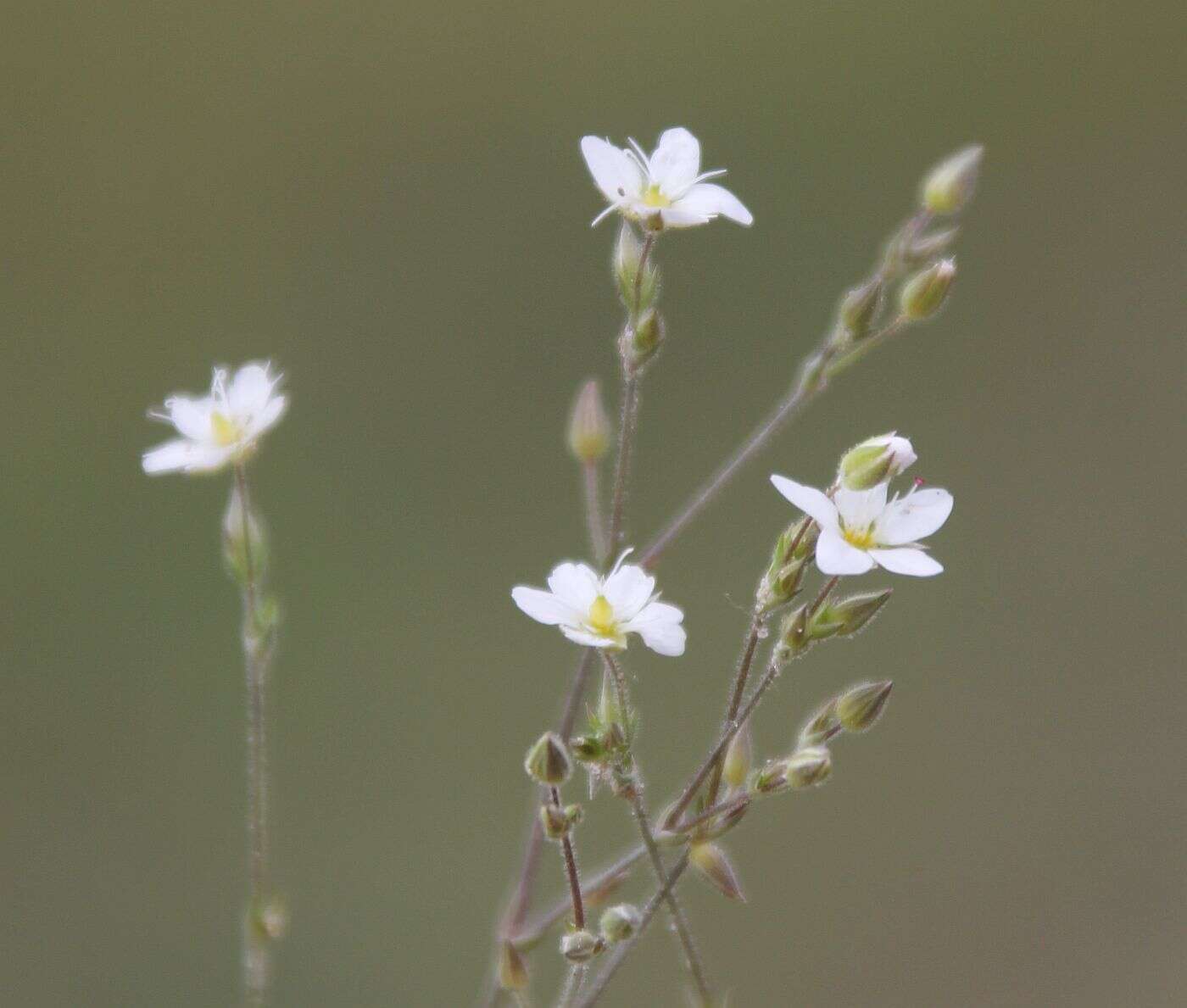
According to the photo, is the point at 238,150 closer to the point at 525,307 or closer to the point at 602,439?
the point at 525,307

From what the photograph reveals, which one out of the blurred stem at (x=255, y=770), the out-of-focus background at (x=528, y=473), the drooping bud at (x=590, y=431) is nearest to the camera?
the blurred stem at (x=255, y=770)

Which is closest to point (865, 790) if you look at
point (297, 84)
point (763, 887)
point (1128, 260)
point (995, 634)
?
point (763, 887)

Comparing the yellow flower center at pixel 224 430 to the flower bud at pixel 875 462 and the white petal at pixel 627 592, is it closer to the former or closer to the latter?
the white petal at pixel 627 592

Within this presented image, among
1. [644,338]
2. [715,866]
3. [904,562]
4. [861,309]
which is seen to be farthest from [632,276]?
[715,866]

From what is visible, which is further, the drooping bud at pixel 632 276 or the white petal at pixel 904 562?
the drooping bud at pixel 632 276

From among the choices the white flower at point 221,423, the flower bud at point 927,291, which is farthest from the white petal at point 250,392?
the flower bud at point 927,291

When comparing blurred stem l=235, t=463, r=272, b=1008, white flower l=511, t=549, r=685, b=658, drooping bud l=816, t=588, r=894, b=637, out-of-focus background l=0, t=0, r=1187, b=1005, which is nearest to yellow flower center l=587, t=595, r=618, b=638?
white flower l=511, t=549, r=685, b=658

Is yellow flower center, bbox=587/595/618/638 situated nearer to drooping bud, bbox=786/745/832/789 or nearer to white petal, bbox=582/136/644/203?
drooping bud, bbox=786/745/832/789
